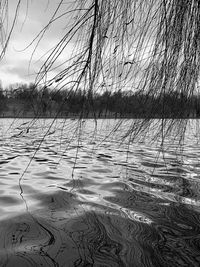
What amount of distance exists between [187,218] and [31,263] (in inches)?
63.3

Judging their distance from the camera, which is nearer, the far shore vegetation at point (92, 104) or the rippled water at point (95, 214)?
the far shore vegetation at point (92, 104)

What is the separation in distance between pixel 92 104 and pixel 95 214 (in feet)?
4.66

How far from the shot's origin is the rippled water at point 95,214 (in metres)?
1.94

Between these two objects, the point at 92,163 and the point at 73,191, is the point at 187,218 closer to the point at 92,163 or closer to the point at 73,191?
the point at 73,191

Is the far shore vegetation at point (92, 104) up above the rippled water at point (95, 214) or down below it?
above

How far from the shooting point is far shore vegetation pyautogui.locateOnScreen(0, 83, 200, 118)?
1.66 m

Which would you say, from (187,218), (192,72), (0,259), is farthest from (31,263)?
(192,72)

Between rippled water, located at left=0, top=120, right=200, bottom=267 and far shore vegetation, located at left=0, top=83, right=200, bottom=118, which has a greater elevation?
far shore vegetation, located at left=0, top=83, right=200, bottom=118

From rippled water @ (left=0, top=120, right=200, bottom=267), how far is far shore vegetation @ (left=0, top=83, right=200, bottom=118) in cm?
11

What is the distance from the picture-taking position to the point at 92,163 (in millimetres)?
6078

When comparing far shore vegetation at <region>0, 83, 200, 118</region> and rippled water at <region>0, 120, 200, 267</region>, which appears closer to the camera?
far shore vegetation at <region>0, 83, 200, 118</region>

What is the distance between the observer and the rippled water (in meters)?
1.94

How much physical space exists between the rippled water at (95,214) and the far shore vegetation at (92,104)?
110mm

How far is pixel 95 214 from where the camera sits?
284 cm
